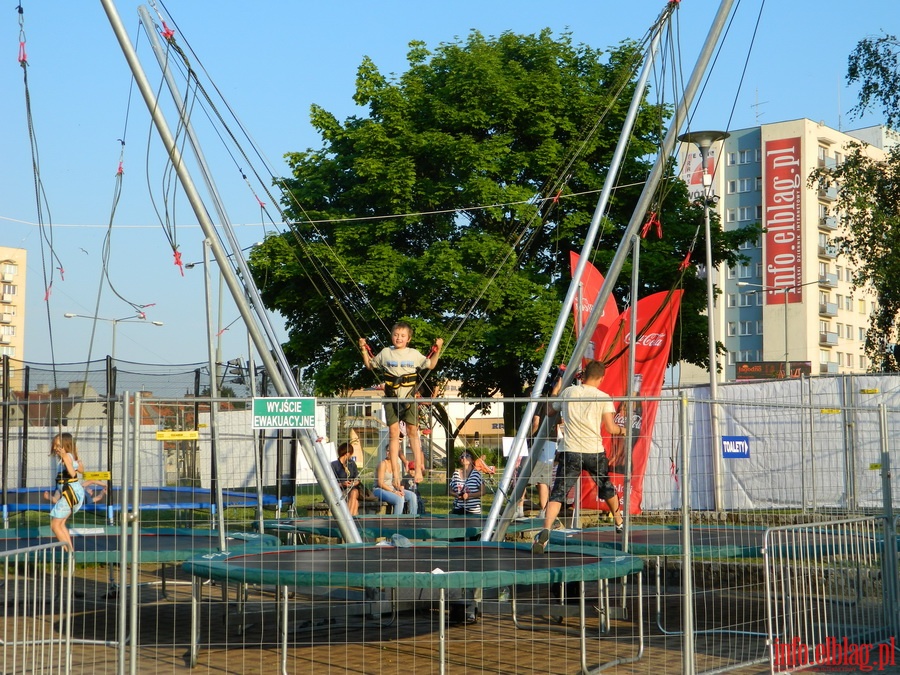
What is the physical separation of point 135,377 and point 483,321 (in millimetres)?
11818

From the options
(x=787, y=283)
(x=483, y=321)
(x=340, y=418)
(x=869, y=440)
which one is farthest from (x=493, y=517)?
(x=787, y=283)

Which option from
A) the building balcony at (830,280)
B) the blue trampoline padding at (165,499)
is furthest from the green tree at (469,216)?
the building balcony at (830,280)

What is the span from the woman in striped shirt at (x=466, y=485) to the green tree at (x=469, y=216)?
12.7 meters

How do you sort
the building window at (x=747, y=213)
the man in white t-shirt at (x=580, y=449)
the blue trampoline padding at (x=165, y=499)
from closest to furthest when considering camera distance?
the man in white t-shirt at (x=580, y=449) < the blue trampoline padding at (x=165, y=499) < the building window at (x=747, y=213)

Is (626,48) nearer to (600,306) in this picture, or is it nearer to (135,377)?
(135,377)

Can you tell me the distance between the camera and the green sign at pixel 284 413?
21.9 ft

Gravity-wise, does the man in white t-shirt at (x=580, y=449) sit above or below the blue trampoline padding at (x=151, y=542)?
above

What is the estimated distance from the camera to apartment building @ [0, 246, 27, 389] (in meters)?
106

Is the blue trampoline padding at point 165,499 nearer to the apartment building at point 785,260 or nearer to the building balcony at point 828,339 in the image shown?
the apartment building at point 785,260

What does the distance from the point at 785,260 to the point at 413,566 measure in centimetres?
5651

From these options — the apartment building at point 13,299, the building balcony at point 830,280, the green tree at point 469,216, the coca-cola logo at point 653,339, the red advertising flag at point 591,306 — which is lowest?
the coca-cola logo at point 653,339

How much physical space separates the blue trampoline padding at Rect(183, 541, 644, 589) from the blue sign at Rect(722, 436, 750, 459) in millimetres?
1209

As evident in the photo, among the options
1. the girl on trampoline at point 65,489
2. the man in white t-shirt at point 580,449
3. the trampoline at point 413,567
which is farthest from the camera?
the girl on trampoline at point 65,489

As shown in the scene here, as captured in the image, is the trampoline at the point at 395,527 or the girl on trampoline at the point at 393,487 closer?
the girl on trampoline at the point at 393,487
